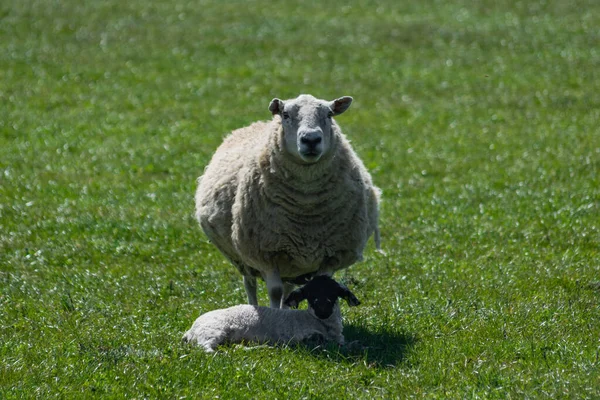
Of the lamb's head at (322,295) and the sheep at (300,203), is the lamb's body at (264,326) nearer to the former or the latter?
the lamb's head at (322,295)

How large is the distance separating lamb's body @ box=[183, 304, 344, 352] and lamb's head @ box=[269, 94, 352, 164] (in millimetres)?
1336

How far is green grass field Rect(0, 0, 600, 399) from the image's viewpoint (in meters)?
6.55

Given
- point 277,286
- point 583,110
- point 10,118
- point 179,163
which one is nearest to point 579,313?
point 277,286

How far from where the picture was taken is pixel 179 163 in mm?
16438

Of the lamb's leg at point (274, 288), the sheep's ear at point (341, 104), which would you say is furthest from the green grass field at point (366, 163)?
the sheep's ear at point (341, 104)

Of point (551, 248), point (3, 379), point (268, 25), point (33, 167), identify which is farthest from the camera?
point (268, 25)

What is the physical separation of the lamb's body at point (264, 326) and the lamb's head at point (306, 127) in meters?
1.34

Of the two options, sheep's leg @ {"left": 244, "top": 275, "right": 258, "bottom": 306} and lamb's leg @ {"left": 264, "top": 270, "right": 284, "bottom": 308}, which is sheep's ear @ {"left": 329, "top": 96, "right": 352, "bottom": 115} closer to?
lamb's leg @ {"left": 264, "top": 270, "right": 284, "bottom": 308}

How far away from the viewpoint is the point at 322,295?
289 inches

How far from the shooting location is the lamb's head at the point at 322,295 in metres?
7.29

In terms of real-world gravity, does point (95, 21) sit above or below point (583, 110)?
above

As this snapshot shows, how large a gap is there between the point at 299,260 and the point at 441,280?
6.18 feet

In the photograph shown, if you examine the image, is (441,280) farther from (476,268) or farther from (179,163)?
(179,163)

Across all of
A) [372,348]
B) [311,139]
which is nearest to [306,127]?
[311,139]
